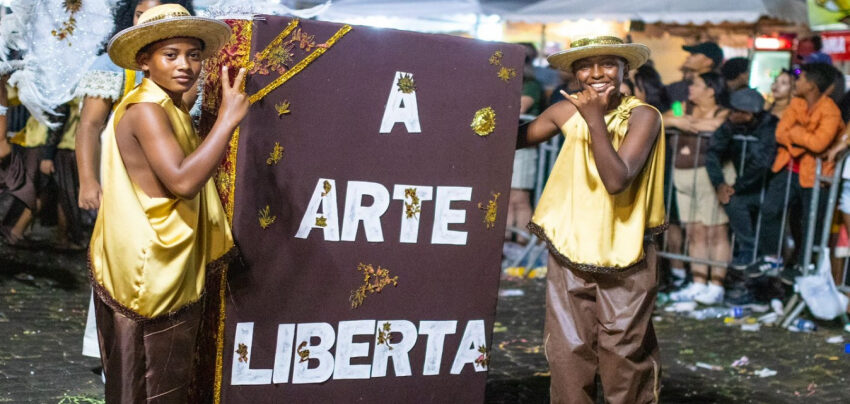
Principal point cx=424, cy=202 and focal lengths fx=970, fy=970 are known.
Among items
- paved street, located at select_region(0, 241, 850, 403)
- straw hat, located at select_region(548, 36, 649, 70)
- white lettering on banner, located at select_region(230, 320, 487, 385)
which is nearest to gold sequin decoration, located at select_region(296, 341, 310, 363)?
white lettering on banner, located at select_region(230, 320, 487, 385)

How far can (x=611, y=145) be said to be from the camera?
3672 millimetres

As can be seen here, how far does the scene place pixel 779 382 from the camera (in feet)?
19.7

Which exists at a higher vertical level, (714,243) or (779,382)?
(714,243)

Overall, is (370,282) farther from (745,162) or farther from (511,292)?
(745,162)

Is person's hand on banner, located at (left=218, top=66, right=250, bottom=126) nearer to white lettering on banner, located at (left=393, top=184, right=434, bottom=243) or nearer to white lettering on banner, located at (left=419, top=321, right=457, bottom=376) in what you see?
white lettering on banner, located at (left=393, top=184, right=434, bottom=243)

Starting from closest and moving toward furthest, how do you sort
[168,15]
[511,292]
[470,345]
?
[168,15], [470,345], [511,292]

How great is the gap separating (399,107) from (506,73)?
20.0 inches

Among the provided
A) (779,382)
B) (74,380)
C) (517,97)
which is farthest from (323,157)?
(779,382)

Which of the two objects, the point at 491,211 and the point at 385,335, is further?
the point at 491,211

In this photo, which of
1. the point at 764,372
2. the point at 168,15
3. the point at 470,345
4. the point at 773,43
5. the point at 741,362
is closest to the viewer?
the point at 168,15

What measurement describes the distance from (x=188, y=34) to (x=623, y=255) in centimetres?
188

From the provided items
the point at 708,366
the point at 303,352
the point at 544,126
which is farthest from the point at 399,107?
the point at 708,366

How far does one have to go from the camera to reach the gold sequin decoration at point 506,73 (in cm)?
394

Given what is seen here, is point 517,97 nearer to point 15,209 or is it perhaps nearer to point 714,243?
point 714,243
